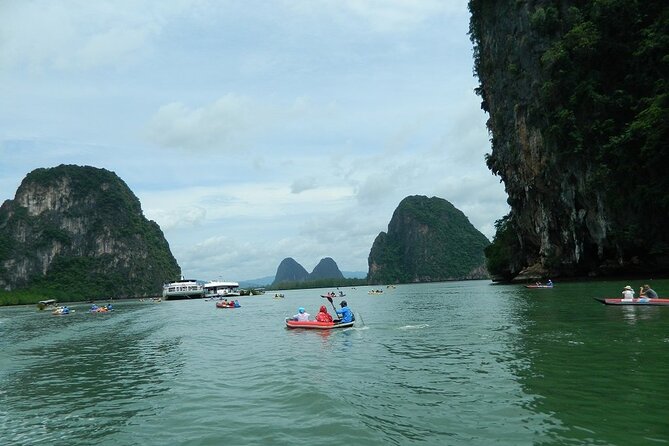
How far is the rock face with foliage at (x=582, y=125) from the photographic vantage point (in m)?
37.8

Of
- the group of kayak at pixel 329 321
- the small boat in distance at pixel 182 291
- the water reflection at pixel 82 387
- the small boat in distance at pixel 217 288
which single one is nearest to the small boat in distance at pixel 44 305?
the small boat in distance at pixel 182 291

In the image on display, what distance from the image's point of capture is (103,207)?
160m

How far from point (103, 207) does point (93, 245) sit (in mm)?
13275

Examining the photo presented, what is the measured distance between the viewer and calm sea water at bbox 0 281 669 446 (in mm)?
7770

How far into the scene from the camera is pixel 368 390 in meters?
10.7

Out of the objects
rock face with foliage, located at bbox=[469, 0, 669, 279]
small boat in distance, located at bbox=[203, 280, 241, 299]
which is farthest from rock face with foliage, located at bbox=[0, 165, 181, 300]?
rock face with foliage, located at bbox=[469, 0, 669, 279]

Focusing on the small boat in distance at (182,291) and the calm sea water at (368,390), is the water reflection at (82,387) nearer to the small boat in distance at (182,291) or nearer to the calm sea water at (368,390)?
the calm sea water at (368,390)

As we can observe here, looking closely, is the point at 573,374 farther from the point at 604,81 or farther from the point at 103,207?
the point at 103,207

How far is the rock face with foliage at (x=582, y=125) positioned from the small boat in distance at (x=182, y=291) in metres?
63.9

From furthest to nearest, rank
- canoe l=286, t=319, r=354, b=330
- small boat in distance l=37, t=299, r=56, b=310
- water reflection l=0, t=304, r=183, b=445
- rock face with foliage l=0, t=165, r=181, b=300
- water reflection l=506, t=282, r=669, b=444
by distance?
1. rock face with foliage l=0, t=165, r=181, b=300
2. small boat in distance l=37, t=299, r=56, b=310
3. canoe l=286, t=319, r=354, b=330
4. water reflection l=0, t=304, r=183, b=445
5. water reflection l=506, t=282, r=669, b=444

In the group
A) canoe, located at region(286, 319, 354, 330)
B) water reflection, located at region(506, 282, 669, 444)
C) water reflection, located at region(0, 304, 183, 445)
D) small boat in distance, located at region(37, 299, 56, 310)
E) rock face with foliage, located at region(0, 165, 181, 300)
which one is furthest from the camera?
rock face with foliage, located at region(0, 165, 181, 300)

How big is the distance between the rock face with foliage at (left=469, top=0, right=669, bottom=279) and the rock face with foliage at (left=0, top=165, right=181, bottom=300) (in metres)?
125

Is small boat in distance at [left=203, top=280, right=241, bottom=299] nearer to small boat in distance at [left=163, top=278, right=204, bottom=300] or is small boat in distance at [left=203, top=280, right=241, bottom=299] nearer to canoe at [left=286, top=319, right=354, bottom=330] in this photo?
small boat in distance at [left=163, top=278, right=204, bottom=300]

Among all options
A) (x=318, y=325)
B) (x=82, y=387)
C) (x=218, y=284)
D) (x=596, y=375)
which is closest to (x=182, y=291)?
(x=218, y=284)
